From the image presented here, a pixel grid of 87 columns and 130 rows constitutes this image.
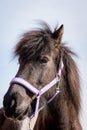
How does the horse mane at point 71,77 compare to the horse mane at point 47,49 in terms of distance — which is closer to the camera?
the horse mane at point 47,49

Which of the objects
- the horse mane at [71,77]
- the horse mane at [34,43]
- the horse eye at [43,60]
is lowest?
the horse mane at [71,77]

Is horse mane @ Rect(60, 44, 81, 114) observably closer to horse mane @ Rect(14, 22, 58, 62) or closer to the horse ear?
the horse ear

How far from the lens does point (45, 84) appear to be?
462 centimetres

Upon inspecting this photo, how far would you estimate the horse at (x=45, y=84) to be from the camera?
4.40 metres

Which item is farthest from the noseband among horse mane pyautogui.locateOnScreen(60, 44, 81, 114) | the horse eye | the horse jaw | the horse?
the horse jaw

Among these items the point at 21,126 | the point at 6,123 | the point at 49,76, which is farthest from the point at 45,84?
the point at 6,123

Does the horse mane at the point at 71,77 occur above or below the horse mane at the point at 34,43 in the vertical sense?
below

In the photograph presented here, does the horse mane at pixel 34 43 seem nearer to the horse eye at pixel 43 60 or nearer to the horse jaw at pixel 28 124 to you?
the horse eye at pixel 43 60

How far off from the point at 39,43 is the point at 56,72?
0.44 m

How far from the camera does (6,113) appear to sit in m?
4.34

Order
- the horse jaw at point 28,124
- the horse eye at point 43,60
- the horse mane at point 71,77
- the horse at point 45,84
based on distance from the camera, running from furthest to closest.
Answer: the horse jaw at point 28,124, the horse mane at point 71,77, the horse eye at point 43,60, the horse at point 45,84

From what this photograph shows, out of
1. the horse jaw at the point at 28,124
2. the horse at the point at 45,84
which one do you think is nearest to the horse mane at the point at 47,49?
the horse at the point at 45,84

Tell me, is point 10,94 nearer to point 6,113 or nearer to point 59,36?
point 6,113

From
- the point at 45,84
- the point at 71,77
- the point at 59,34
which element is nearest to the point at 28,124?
the point at 45,84
